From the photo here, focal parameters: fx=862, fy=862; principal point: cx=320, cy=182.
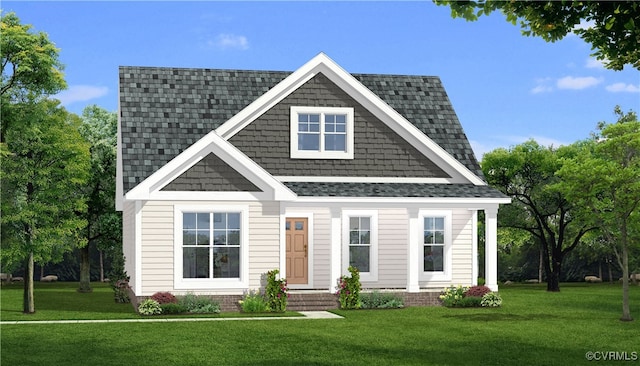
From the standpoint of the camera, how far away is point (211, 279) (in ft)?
86.0

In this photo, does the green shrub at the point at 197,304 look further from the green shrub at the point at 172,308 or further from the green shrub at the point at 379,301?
the green shrub at the point at 379,301

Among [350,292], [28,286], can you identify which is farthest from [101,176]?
[350,292]

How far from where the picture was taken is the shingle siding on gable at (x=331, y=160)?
28766 millimetres

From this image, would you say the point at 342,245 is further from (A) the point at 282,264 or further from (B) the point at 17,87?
(B) the point at 17,87

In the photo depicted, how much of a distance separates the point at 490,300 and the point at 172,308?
10.4 m

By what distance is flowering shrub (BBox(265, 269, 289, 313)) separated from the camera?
85.0 ft

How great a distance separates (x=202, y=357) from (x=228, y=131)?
1296cm

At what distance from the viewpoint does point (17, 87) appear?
90.8 ft

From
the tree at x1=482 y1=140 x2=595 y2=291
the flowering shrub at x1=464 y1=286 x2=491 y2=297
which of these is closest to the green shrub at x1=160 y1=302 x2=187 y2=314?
the flowering shrub at x1=464 y1=286 x2=491 y2=297

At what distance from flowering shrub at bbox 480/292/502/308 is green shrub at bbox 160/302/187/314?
977 centimetres

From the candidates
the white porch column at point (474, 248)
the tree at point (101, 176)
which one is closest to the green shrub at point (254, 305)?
the white porch column at point (474, 248)

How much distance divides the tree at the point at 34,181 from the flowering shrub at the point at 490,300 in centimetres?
1369

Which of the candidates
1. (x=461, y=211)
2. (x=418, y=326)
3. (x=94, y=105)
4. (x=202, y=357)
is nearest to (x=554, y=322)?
(x=418, y=326)

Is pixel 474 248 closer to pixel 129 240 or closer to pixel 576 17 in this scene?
pixel 129 240
